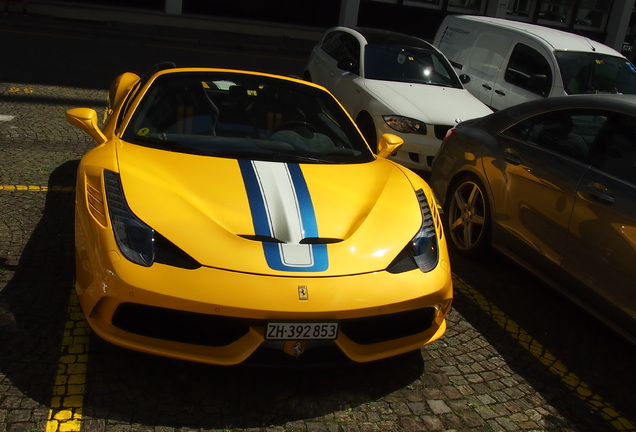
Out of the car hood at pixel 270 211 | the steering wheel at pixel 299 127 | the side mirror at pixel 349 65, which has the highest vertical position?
the steering wheel at pixel 299 127

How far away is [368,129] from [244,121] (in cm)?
317

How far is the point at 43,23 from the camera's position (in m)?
15.6

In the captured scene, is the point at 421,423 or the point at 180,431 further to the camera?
the point at 421,423

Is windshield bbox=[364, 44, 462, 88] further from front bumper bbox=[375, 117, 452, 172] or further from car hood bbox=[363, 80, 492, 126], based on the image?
front bumper bbox=[375, 117, 452, 172]

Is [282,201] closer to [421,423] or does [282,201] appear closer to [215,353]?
[215,353]

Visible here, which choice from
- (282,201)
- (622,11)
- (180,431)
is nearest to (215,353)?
(180,431)

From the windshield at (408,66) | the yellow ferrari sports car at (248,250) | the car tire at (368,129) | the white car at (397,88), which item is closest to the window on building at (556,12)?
the white car at (397,88)

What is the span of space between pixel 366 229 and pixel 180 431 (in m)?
1.35

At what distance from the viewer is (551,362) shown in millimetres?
4012

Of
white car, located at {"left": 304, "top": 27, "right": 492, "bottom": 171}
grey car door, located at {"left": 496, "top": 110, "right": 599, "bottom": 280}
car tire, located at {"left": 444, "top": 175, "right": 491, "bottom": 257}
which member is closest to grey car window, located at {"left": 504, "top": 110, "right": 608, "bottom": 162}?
grey car door, located at {"left": 496, "top": 110, "right": 599, "bottom": 280}

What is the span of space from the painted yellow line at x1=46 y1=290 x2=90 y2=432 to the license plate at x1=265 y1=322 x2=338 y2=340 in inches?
35.7

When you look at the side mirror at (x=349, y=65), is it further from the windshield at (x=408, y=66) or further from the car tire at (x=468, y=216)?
the car tire at (x=468, y=216)

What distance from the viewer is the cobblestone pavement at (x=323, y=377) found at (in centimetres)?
308

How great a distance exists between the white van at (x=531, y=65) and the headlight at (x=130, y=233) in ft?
20.1
